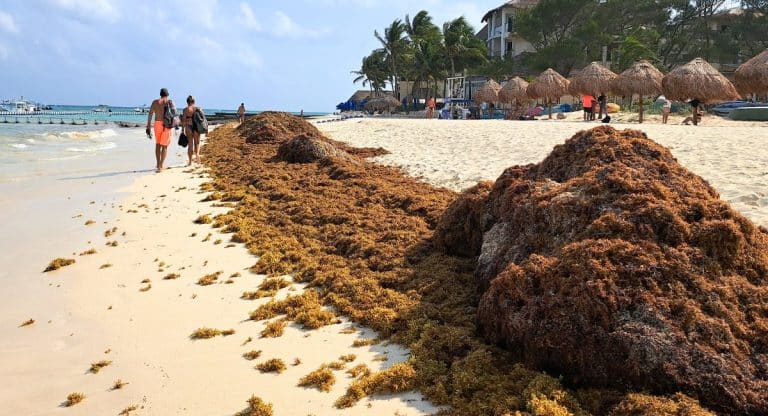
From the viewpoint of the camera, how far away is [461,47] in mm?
52531

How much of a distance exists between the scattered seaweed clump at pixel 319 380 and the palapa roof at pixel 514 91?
106 ft

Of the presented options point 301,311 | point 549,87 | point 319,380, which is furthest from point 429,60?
point 319,380

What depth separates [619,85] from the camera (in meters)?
25.2

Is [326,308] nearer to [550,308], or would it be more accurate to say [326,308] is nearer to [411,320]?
[411,320]

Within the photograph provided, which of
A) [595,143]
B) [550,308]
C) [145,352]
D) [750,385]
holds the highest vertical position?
[595,143]

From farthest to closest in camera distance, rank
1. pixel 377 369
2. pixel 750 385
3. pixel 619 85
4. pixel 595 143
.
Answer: pixel 619 85
pixel 595 143
pixel 377 369
pixel 750 385

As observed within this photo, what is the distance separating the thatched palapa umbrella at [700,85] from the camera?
71.6ft

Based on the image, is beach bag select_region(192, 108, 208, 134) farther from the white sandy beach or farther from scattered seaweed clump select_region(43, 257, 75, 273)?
scattered seaweed clump select_region(43, 257, 75, 273)

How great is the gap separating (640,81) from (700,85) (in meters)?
2.95

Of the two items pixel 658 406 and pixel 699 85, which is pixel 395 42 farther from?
pixel 658 406

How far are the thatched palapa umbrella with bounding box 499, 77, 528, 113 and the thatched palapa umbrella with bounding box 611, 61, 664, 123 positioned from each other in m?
8.23

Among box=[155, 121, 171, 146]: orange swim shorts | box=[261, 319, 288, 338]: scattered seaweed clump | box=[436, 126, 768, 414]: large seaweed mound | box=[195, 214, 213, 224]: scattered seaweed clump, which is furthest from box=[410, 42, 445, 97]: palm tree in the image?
box=[261, 319, 288, 338]: scattered seaweed clump

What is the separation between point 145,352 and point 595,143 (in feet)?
12.6

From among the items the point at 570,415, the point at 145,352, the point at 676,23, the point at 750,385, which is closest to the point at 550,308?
the point at 570,415
